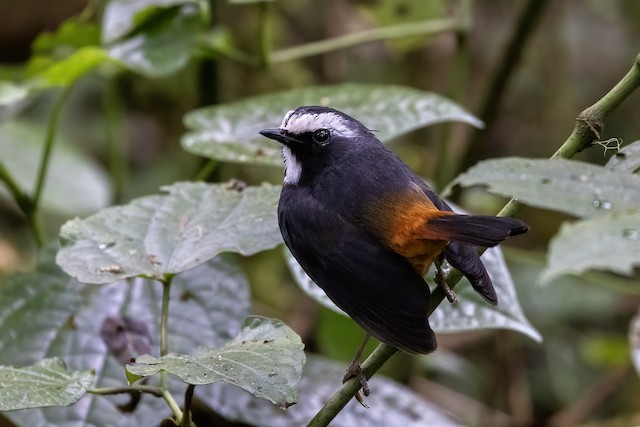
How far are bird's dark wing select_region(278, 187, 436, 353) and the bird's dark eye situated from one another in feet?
0.51

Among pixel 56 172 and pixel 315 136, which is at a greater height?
pixel 315 136

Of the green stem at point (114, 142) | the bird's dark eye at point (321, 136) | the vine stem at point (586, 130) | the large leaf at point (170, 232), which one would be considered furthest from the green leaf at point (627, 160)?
the green stem at point (114, 142)

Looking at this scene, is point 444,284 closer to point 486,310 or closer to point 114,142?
point 486,310

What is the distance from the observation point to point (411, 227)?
138cm

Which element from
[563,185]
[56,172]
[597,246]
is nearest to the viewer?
[597,246]

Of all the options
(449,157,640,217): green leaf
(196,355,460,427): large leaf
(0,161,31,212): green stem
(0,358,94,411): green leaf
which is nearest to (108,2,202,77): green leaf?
(0,161,31,212): green stem

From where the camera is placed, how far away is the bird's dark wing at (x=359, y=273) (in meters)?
1.28

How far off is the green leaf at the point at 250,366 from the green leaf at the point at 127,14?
4.08 ft

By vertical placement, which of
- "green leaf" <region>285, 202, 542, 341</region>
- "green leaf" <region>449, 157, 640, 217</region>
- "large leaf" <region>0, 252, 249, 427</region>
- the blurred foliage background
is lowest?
the blurred foliage background

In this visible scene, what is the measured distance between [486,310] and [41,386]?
86 cm

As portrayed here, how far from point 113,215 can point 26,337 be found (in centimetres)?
41

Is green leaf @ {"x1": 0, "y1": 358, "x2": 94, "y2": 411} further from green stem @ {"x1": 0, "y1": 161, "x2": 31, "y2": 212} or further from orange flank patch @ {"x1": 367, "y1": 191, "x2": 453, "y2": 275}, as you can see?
green stem @ {"x1": 0, "y1": 161, "x2": 31, "y2": 212}

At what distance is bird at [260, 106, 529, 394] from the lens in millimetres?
1284

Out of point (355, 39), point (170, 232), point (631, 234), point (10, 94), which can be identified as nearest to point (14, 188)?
point (10, 94)
